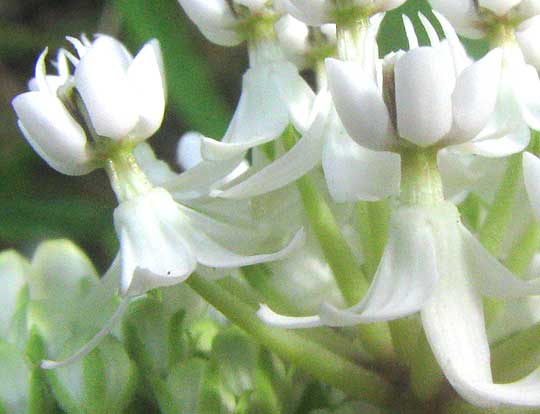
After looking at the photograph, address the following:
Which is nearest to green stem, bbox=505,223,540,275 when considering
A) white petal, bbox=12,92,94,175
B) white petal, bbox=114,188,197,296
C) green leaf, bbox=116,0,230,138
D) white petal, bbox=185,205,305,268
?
white petal, bbox=185,205,305,268

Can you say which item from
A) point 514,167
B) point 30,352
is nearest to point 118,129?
point 30,352

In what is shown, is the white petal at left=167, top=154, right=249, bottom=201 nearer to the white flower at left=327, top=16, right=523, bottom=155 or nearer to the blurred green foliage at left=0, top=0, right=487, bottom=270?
the white flower at left=327, top=16, right=523, bottom=155

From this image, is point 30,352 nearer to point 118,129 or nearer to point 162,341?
point 162,341

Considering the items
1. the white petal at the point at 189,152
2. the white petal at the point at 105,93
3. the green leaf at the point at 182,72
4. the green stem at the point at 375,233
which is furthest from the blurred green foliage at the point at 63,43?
the white petal at the point at 105,93

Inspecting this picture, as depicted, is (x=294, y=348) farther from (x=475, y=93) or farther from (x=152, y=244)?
(x=475, y=93)

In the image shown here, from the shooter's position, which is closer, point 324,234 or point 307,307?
point 324,234

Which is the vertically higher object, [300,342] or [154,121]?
[154,121]
